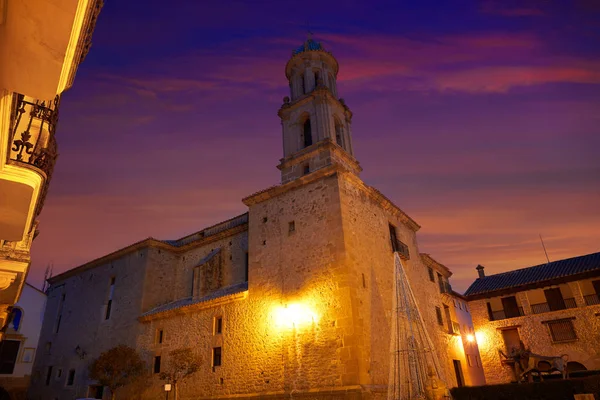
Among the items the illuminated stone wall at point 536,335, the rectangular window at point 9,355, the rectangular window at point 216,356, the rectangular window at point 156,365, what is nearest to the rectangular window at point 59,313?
the rectangular window at point 9,355

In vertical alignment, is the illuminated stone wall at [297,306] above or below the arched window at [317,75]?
below

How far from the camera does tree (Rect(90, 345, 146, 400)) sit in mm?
16578

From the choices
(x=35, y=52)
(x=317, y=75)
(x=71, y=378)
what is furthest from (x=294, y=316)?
(x=71, y=378)

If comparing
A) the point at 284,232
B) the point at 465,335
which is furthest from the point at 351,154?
the point at 465,335

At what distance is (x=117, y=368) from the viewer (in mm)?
16672

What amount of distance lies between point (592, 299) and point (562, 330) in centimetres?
269

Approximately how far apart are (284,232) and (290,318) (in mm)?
3582

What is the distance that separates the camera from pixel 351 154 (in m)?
19.2

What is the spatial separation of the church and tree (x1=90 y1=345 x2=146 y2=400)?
24.1 inches

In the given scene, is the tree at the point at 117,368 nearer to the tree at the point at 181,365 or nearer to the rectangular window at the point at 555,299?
the tree at the point at 181,365

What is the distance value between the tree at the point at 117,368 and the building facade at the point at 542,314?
2248 cm

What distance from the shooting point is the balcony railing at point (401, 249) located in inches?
690

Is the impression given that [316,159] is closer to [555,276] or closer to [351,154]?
[351,154]

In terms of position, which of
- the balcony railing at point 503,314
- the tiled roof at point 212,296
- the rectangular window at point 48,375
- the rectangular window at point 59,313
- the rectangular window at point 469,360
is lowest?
the rectangular window at point 469,360
